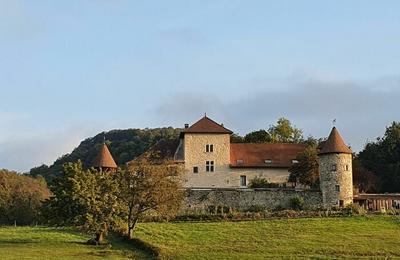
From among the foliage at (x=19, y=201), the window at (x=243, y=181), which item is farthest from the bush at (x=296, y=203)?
the foliage at (x=19, y=201)

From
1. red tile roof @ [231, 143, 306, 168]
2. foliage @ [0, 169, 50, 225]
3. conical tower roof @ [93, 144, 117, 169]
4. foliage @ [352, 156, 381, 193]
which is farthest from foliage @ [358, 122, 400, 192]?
foliage @ [0, 169, 50, 225]

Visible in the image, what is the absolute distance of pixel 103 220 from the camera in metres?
45.9

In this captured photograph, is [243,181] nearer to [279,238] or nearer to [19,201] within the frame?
[279,238]

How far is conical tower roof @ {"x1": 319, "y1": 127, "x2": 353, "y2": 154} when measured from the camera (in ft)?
202

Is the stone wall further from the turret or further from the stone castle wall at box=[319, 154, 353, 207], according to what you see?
the turret

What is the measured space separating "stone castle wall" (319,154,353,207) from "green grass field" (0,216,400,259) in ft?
23.3

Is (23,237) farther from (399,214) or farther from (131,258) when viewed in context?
(399,214)

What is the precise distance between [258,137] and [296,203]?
20.0 metres

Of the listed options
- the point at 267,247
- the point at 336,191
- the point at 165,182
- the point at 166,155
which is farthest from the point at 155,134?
the point at 267,247

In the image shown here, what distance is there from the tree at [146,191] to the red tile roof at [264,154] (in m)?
18.2

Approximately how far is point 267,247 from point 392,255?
7408 mm

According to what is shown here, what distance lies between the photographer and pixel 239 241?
144 feet

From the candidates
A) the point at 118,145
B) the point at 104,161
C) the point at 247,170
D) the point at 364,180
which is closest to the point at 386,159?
the point at 364,180

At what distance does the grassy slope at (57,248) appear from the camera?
38781 millimetres
